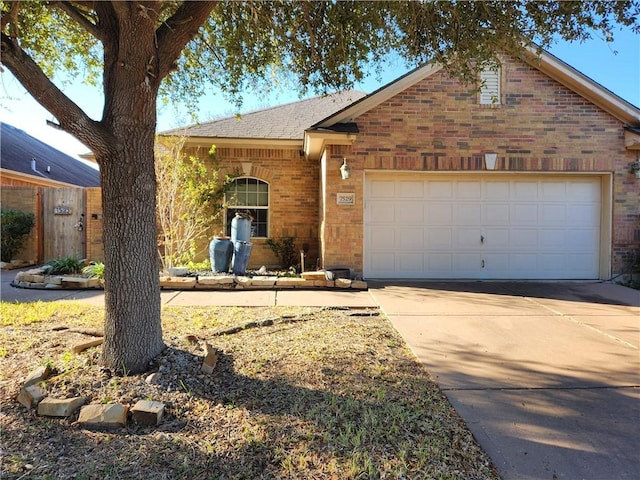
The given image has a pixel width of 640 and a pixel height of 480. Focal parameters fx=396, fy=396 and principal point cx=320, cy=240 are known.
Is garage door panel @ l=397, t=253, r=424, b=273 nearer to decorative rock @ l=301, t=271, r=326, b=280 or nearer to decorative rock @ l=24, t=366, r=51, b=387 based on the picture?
decorative rock @ l=301, t=271, r=326, b=280

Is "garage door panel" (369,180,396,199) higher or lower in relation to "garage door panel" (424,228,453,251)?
higher

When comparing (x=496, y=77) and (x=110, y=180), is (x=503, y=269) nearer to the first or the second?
(x=496, y=77)

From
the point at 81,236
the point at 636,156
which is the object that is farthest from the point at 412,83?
the point at 81,236

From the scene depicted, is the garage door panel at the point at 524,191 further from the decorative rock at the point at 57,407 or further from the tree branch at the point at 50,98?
the decorative rock at the point at 57,407

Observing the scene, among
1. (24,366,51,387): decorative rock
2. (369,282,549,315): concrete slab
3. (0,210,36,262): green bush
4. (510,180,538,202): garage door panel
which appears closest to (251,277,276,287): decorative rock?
(369,282,549,315): concrete slab

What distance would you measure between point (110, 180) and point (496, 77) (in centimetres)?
815

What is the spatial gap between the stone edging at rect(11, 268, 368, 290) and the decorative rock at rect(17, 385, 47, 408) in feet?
15.3

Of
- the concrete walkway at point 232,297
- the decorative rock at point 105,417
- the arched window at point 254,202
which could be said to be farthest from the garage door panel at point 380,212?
the decorative rock at point 105,417

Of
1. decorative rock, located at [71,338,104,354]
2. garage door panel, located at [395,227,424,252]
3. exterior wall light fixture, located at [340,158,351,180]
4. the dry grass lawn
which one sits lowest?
the dry grass lawn

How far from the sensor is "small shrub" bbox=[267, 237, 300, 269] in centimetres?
1056

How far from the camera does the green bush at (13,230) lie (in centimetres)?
1041

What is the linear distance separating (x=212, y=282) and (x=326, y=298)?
230cm

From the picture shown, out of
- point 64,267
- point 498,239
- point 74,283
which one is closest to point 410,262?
point 498,239

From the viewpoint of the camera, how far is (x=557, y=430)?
108 inches
